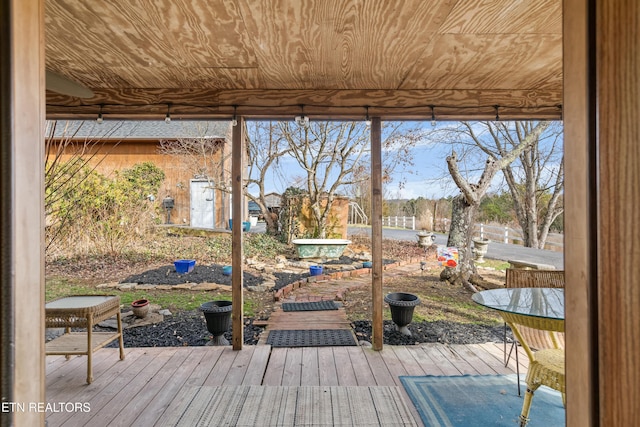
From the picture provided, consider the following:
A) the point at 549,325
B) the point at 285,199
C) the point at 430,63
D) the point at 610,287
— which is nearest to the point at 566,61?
the point at 610,287

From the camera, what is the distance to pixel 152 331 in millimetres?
3637

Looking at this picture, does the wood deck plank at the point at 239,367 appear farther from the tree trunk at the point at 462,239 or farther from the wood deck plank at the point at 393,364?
the tree trunk at the point at 462,239

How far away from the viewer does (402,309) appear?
3373 mm

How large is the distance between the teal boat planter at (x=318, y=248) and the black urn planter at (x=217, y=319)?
394cm

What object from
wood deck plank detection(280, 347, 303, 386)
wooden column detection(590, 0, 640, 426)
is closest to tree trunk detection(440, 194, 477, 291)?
wood deck plank detection(280, 347, 303, 386)

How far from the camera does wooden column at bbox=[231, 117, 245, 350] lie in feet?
9.94

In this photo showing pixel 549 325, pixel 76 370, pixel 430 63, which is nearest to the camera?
pixel 549 325

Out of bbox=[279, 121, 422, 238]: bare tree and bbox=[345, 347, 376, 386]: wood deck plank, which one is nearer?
bbox=[345, 347, 376, 386]: wood deck plank

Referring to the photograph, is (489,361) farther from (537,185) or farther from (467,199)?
(537,185)

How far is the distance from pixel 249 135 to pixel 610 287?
8566 millimetres

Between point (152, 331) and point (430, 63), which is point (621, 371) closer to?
point (430, 63)

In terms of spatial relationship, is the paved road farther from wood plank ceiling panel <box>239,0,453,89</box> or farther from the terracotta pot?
the terracotta pot

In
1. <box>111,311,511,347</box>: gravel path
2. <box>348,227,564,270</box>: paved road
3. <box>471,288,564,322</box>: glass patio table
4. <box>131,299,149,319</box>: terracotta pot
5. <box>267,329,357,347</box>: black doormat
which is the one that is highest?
<box>471,288,564,322</box>: glass patio table

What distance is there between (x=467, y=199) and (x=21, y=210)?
5512 millimetres
